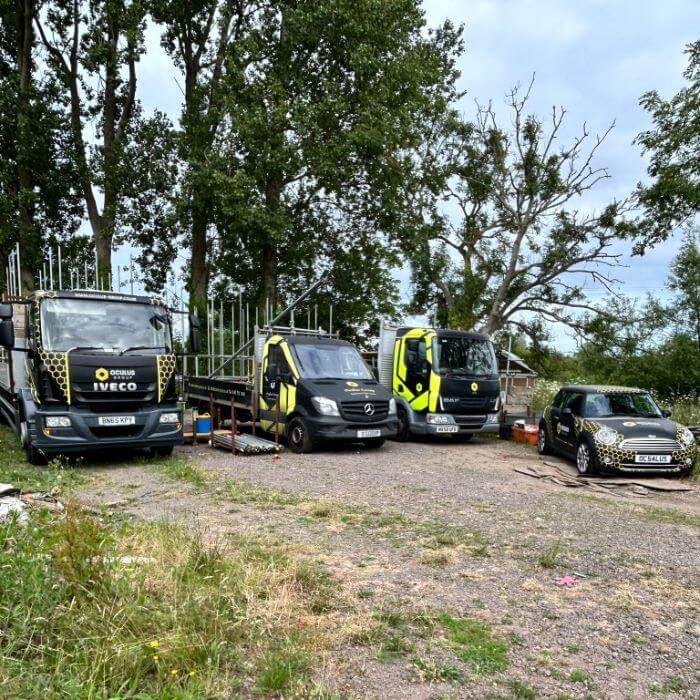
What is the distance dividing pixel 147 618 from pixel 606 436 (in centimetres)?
855

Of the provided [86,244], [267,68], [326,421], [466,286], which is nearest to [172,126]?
[267,68]

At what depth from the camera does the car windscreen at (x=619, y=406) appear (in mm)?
10617

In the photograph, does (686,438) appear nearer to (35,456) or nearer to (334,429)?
(334,429)

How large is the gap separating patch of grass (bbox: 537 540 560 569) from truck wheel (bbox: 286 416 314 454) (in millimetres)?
6423

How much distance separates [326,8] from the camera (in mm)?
18469

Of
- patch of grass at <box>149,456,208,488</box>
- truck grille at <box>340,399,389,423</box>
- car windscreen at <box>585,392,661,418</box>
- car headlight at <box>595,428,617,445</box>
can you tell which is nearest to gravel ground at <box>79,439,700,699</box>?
patch of grass at <box>149,456,208,488</box>

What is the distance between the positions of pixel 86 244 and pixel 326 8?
1248 centimetres

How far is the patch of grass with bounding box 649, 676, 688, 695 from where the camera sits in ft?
10.1

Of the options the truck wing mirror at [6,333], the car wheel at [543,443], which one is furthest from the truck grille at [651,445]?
the truck wing mirror at [6,333]

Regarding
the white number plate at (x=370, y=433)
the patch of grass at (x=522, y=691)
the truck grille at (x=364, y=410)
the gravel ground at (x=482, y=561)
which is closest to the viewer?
the patch of grass at (x=522, y=691)

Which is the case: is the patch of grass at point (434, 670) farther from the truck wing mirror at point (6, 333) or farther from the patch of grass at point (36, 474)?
the truck wing mirror at point (6, 333)

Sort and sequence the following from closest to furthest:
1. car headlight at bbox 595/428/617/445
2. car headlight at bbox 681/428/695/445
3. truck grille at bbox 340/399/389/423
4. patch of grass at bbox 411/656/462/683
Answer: patch of grass at bbox 411/656/462/683
car headlight at bbox 595/428/617/445
car headlight at bbox 681/428/695/445
truck grille at bbox 340/399/389/423

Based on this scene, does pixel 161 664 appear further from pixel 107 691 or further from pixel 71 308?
pixel 71 308

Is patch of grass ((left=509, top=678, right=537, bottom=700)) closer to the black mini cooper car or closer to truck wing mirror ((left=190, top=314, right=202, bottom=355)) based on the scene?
the black mini cooper car
